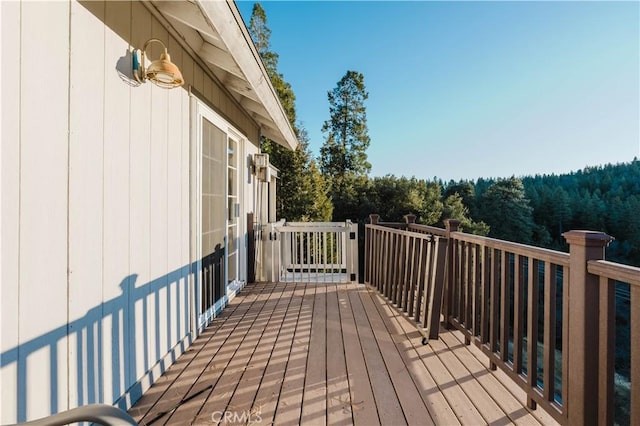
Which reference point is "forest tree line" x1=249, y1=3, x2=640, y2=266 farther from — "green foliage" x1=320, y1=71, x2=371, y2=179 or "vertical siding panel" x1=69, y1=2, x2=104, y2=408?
"vertical siding panel" x1=69, y1=2, x2=104, y2=408

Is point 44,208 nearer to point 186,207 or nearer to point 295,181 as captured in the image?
point 186,207

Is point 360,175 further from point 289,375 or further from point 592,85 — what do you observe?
point 289,375

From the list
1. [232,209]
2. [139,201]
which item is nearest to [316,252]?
[232,209]

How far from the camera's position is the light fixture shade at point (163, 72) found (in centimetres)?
189

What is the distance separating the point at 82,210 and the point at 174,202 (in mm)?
930

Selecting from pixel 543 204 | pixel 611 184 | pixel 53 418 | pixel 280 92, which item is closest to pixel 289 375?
pixel 53 418

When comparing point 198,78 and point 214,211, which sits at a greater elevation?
point 198,78

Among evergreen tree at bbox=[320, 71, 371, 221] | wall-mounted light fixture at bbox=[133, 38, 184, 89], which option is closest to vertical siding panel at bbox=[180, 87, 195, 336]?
wall-mounted light fixture at bbox=[133, 38, 184, 89]

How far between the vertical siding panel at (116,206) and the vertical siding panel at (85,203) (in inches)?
2.1

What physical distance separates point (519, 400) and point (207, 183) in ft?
9.91

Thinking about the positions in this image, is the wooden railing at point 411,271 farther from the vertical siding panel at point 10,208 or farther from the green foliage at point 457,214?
the green foliage at point 457,214

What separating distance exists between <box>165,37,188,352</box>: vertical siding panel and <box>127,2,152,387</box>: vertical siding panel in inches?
11.5

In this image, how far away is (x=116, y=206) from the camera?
1.78m

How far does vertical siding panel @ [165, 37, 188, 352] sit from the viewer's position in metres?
2.39
